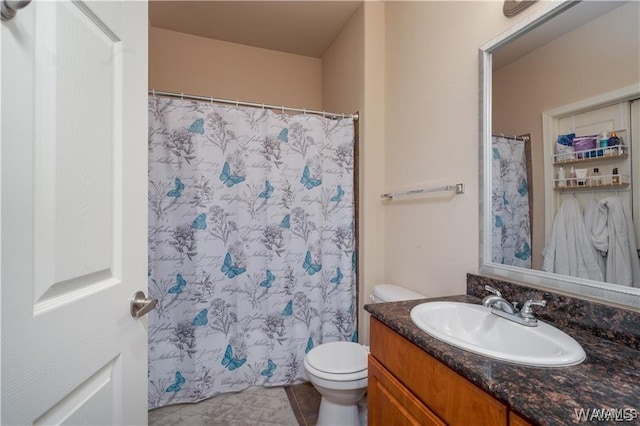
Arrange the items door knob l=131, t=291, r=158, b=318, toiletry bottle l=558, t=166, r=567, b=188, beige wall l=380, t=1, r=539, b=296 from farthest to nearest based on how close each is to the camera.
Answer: beige wall l=380, t=1, r=539, b=296
toiletry bottle l=558, t=166, r=567, b=188
door knob l=131, t=291, r=158, b=318

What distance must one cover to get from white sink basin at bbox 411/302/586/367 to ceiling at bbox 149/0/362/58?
2054mm

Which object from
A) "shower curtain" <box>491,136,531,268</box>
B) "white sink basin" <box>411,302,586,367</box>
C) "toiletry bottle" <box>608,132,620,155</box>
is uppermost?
"toiletry bottle" <box>608,132,620,155</box>

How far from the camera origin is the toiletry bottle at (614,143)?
83 centimetres

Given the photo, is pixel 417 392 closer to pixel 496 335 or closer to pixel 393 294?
pixel 496 335

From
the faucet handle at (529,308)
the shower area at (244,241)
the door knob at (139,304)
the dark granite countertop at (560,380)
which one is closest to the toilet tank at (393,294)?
the shower area at (244,241)

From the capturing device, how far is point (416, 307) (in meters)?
1.01

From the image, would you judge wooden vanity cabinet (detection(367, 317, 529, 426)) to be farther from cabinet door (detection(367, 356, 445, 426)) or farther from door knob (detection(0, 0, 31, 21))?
door knob (detection(0, 0, 31, 21))

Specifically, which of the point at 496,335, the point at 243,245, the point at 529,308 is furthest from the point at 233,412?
the point at 529,308

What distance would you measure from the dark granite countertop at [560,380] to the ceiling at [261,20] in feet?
7.25

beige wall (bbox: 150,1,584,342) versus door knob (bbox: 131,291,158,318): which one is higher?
beige wall (bbox: 150,1,584,342)

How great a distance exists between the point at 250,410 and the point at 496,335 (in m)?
1.47

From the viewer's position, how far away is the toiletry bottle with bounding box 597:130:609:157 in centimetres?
86

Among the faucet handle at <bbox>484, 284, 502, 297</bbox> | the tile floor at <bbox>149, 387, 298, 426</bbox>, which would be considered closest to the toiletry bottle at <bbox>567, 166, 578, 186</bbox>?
the faucet handle at <bbox>484, 284, 502, 297</bbox>

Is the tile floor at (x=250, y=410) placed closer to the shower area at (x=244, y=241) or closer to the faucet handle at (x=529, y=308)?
the shower area at (x=244, y=241)
